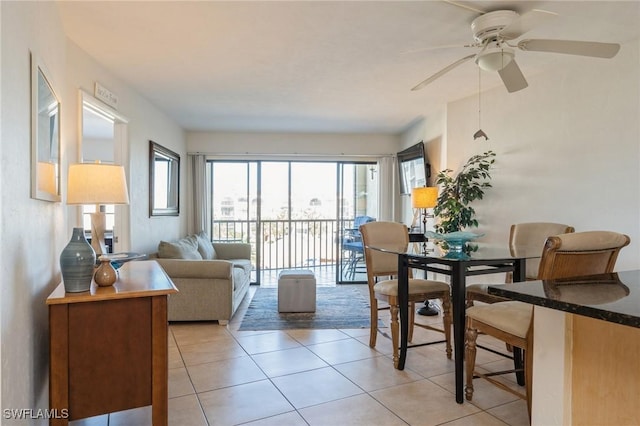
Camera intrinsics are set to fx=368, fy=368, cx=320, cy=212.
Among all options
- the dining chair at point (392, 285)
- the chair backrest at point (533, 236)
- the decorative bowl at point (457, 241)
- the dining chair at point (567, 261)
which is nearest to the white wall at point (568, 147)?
the chair backrest at point (533, 236)

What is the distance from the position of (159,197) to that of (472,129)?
367 centimetres

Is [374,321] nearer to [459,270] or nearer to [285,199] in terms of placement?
[459,270]

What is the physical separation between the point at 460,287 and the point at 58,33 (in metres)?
2.91

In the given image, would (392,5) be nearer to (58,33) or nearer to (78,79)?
(58,33)

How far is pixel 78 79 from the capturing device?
2725 millimetres

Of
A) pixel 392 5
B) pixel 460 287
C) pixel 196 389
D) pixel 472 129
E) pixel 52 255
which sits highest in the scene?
pixel 392 5

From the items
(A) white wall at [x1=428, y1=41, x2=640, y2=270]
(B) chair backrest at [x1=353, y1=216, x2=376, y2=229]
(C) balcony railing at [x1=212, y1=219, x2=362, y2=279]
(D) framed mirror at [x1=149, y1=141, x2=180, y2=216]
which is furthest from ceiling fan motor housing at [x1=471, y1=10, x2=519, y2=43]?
(C) balcony railing at [x1=212, y1=219, x2=362, y2=279]

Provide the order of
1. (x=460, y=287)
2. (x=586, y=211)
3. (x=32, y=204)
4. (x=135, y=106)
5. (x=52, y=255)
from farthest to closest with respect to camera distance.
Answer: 1. (x=135, y=106)
2. (x=586, y=211)
3. (x=460, y=287)
4. (x=52, y=255)
5. (x=32, y=204)

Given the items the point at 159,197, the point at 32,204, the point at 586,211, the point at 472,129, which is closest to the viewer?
the point at 32,204

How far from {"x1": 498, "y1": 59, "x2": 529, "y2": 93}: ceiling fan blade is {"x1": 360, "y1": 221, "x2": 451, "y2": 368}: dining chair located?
132cm

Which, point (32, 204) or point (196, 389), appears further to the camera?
point (196, 389)

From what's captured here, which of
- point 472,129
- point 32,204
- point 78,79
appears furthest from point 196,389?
point 472,129

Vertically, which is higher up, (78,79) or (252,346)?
(78,79)

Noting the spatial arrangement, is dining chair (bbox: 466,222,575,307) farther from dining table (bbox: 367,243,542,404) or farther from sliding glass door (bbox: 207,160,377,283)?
sliding glass door (bbox: 207,160,377,283)
